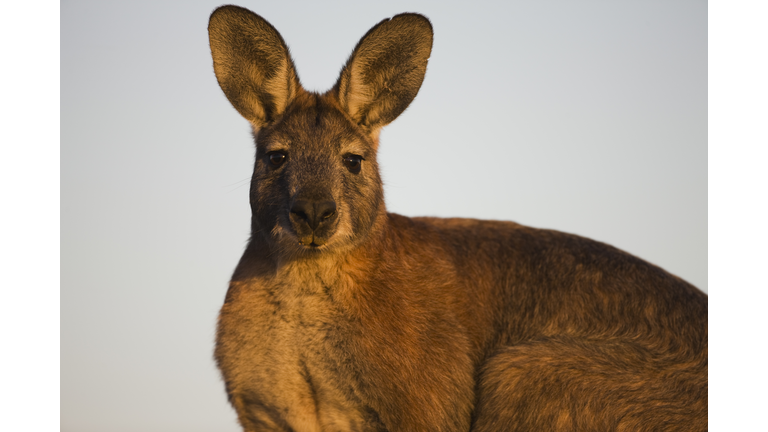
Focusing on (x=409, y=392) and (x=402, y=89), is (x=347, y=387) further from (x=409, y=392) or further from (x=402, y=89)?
(x=402, y=89)

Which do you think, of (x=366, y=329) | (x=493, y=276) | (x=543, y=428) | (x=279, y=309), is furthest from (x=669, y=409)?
(x=279, y=309)

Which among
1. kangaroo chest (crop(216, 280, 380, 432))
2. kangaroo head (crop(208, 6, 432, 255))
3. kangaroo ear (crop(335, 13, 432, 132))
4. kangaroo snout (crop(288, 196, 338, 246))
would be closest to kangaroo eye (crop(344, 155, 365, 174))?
kangaroo head (crop(208, 6, 432, 255))

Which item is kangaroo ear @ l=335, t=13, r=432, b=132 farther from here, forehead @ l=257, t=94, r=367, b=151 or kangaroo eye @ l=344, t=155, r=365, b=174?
kangaroo eye @ l=344, t=155, r=365, b=174

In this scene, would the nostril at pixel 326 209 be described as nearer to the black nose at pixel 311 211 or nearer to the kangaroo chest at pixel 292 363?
the black nose at pixel 311 211

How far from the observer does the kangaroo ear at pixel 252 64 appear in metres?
5.04

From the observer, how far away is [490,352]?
554 cm

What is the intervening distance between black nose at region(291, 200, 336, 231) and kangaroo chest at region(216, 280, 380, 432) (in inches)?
26.6

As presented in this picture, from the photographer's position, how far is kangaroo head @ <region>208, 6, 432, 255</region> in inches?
185

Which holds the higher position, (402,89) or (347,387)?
(402,89)

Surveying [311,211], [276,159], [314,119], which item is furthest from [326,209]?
[314,119]

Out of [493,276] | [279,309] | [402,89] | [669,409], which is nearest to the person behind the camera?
[669,409]

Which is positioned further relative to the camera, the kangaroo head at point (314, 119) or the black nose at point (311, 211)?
the kangaroo head at point (314, 119)

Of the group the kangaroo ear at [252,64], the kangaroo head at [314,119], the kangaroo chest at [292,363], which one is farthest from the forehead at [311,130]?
the kangaroo chest at [292,363]

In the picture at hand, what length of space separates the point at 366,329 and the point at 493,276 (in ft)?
5.02
